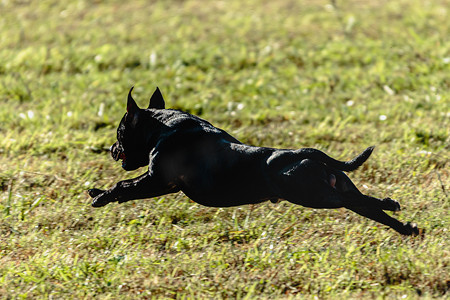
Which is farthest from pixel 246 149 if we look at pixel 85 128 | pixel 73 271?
pixel 85 128

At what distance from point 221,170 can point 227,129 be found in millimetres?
2889

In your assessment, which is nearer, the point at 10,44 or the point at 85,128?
the point at 85,128

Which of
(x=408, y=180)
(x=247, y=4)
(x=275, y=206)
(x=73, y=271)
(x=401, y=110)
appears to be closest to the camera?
(x=73, y=271)

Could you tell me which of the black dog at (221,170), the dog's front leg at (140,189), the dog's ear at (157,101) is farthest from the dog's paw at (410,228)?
the dog's ear at (157,101)

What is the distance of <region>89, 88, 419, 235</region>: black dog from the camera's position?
14.8 ft

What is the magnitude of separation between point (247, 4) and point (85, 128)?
4.92 meters

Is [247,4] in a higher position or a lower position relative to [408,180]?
lower

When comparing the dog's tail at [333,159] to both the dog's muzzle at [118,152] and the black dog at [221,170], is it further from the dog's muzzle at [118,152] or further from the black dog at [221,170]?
the dog's muzzle at [118,152]

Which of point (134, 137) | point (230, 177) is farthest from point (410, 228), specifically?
point (134, 137)

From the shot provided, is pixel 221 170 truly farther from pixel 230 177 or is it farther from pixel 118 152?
pixel 118 152

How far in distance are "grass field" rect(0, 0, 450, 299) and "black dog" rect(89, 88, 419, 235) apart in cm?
37

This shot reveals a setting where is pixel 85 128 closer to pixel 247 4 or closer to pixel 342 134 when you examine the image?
pixel 342 134

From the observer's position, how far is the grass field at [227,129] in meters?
4.55

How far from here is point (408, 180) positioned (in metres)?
6.07
